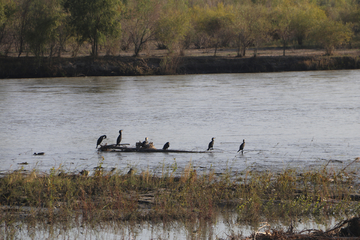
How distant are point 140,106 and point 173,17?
39013mm

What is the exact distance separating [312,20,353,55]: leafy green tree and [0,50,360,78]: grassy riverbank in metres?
3.81

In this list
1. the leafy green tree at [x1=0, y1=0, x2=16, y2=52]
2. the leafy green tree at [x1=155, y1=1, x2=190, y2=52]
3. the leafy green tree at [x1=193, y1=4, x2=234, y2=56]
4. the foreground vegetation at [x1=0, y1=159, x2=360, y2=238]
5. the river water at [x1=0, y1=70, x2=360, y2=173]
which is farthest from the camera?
the leafy green tree at [x1=193, y1=4, x2=234, y2=56]

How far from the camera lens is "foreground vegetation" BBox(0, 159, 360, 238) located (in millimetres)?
9914

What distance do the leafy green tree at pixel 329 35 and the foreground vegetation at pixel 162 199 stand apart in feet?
196

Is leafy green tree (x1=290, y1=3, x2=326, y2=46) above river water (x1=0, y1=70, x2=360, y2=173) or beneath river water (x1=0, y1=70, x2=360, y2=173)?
above

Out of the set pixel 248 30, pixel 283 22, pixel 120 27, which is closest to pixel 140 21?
pixel 120 27

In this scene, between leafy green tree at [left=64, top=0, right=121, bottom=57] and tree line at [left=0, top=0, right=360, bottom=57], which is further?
tree line at [left=0, top=0, right=360, bottom=57]

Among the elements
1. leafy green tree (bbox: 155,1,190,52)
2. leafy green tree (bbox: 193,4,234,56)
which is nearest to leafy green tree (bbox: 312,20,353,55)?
leafy green tree (bbox: 193,4,234,56)

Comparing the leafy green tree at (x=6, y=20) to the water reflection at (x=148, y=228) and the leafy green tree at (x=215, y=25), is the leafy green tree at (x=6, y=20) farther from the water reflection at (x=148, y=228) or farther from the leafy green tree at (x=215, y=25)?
the water reflection at (x=148, y=228)

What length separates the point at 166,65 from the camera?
64000mm

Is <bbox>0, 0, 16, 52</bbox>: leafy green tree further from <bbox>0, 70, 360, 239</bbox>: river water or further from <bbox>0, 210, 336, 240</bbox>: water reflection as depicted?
<bbox>0, 210, 336, 240</bbox>: water reflection

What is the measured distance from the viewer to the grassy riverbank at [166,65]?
63.5 meters

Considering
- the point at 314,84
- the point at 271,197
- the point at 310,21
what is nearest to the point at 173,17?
the point at 310,21

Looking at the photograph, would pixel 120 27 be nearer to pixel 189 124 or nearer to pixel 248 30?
pixel 248 30
